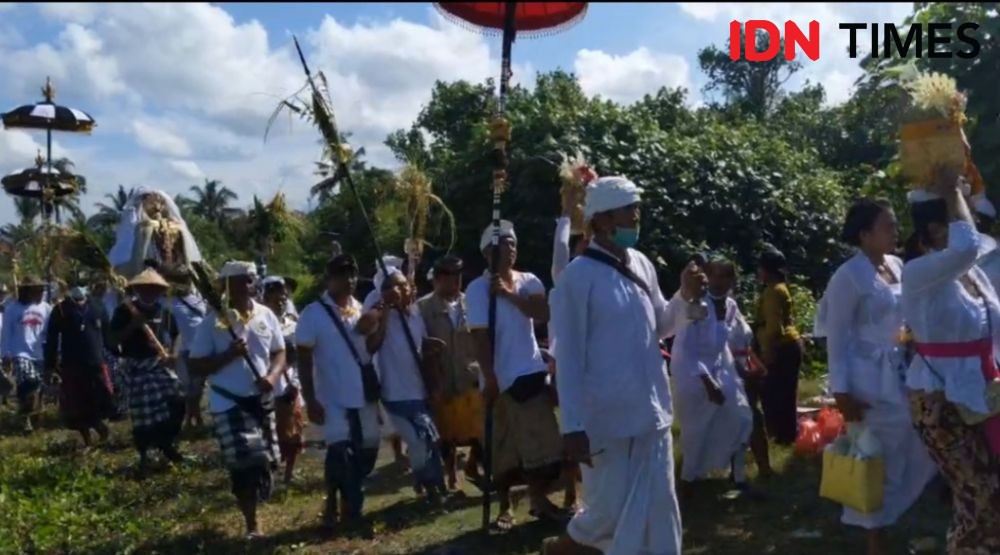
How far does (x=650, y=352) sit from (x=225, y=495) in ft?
16.6

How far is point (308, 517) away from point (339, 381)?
1264 mm

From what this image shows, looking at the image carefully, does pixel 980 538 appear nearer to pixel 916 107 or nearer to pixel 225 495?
pixel 916 107

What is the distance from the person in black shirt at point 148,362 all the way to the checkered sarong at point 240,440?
2466 millimetres

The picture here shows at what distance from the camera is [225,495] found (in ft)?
31.1

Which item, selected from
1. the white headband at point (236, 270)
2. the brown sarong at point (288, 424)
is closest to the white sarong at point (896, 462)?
the white headband at point (236, 270)

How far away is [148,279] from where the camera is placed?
9781mm

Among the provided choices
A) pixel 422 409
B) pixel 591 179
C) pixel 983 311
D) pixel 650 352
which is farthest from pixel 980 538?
pixel 422 409

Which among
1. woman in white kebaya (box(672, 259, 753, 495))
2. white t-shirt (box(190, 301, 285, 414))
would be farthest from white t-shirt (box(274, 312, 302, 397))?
woman in white kebaya (box(672, 259, 753, 495))

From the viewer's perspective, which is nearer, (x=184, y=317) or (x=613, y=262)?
(x=613, y=262)

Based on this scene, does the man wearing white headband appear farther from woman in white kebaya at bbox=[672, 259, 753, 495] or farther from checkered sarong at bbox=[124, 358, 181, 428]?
checkered sarong at bbox=[124, 358, 181, 428]

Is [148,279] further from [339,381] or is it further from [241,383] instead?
[339,381]

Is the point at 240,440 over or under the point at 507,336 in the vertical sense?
under

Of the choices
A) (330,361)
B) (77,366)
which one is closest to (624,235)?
(330,361)

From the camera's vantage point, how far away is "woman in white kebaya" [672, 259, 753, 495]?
25.9 feet
